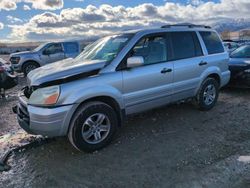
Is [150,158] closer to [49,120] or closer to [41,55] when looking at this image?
[49,120]

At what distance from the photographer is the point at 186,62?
20.1ft

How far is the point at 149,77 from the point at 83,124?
59.1 inches

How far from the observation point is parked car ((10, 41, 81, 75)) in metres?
15.3

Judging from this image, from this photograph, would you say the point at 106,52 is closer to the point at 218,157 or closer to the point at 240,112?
the point at 218,157

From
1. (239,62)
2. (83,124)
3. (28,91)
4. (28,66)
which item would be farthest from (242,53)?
(28,66)

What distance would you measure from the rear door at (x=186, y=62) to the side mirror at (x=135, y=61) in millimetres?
1042

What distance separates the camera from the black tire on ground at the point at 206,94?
21.8 feet

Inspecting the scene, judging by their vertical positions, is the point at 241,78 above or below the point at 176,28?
below

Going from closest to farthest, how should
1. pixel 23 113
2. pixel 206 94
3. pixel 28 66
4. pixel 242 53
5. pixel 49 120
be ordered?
pixel 49 120
pixel 23 113
pixel 206 94
pixel 242 53
pixel 28 66

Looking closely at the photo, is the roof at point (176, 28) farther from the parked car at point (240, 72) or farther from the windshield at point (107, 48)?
the parked car at point (240, 72)

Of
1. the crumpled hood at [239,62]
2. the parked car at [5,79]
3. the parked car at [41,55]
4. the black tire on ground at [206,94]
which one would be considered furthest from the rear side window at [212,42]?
the parked car at [41,55]

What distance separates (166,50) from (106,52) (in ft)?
3.88

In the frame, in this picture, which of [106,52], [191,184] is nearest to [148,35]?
[106,52]

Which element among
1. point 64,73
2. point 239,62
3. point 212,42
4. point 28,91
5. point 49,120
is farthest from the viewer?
point 239,62
